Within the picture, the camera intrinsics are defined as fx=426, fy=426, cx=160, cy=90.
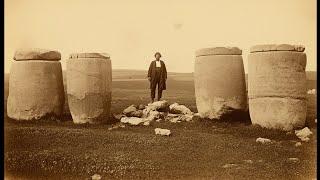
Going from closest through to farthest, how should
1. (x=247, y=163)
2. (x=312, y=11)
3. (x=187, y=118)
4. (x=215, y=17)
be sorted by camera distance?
(x=247, y=163) → (x=312, y=11) → (x=215, y=17) → (x=187, y=118)

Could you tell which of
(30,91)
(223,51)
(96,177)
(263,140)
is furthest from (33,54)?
(263,140)

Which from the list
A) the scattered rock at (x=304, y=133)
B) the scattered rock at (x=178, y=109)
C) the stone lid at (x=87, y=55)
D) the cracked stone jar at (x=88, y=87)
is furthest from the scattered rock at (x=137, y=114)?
the scattered rock at (x=304, y=133)

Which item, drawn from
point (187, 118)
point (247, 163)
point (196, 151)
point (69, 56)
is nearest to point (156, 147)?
point (196, 151)

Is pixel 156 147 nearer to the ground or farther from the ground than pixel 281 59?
nearer to the ground

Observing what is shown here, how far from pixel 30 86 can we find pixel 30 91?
115 mm

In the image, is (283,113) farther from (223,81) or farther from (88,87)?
(88,87)

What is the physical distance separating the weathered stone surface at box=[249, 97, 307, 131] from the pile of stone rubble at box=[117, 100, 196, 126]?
1.99 meters

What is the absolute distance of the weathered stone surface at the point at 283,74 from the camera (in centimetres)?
905

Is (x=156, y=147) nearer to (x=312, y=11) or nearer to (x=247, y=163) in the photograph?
(x=247, y=163)

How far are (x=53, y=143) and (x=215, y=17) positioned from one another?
4.08 meters

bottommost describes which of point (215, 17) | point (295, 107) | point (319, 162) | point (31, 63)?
point (319, 162)

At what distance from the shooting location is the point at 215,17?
877 centimetres

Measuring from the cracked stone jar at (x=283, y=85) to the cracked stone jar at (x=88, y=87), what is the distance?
11.7 feet

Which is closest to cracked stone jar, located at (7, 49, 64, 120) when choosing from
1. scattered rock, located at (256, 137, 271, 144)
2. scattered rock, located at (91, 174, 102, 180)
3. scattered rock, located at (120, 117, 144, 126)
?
scattered rock, located at (120, 117, 144, 126)
